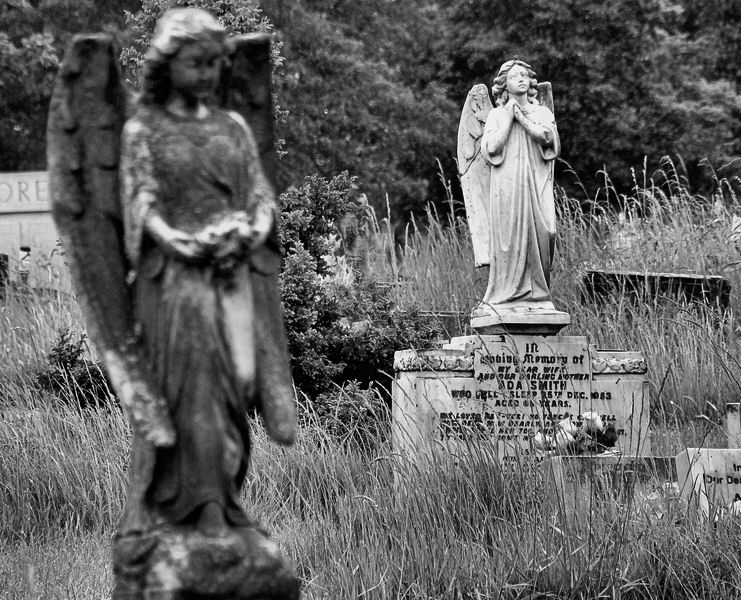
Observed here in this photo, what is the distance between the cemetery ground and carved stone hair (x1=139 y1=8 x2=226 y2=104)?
10.0 ft

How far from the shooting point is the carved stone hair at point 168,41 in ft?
14.4

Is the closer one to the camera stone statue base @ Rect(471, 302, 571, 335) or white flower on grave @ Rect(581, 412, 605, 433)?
white flower on grave @ Rect(581, 412, 605, 433)

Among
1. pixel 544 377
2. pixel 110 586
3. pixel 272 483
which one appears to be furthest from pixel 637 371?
pixel 110 586

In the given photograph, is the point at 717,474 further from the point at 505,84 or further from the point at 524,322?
the point at 505,84

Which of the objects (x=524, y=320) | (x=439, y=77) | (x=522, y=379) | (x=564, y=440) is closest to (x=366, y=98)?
(x=439, y=77)

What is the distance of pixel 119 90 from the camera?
4.46 metres

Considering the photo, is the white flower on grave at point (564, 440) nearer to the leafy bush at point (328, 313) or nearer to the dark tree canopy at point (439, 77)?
the leafy bush at point (328, 313)

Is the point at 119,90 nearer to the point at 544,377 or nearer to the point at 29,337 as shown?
the point at 544,377

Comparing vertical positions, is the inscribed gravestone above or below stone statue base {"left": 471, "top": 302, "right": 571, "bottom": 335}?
above

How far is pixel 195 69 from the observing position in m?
4.40

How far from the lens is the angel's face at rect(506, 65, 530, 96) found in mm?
11805

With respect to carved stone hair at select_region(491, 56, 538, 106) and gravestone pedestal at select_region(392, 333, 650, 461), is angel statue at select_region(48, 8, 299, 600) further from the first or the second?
carved stone hair at select_region(491, 56, 538, 106)

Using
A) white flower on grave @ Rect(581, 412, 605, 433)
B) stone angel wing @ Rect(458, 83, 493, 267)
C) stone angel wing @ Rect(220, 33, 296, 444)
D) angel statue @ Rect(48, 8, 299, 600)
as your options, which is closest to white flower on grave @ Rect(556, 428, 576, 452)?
white flower on grave @ Rect(581, 412, 605, 433)

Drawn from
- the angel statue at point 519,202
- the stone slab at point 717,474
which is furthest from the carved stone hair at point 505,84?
the stone slab at point 717,474
